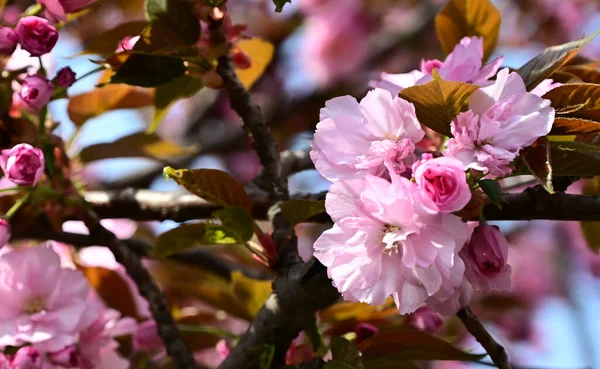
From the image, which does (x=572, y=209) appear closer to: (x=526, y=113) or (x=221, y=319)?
(x=526, y=113)

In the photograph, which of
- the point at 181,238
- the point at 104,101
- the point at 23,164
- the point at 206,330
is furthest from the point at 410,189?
the point at 104,101

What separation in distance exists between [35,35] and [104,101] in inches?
15.8

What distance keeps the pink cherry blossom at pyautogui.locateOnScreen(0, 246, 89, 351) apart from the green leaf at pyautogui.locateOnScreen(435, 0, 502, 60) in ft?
1.98

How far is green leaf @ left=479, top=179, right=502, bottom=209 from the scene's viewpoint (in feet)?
2.25

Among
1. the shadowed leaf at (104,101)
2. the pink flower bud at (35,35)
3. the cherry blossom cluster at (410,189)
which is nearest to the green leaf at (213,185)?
the cherry blossom cluster at (410,189)

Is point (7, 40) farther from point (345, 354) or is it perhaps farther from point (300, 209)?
point (345, 354)

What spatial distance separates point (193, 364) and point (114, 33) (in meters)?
0.49

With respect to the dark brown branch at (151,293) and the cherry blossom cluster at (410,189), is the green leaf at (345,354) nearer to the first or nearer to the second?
the cherry blossom cluster at (410,189)

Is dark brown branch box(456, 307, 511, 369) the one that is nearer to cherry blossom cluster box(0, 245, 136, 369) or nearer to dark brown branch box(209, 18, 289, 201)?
dark brown branch box(209, 18, 289, 201)

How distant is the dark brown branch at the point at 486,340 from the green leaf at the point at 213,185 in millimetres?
287

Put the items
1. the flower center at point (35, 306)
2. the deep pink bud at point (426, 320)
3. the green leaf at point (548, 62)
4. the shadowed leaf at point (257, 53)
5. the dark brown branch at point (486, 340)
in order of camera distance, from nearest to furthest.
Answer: the green leaf at point (548, 62), the dark brown branch at point (486, 340), the flower center at point (35, 306), the deep pink bud at point (426, 320), the shadowed leaf at point (257, 53)

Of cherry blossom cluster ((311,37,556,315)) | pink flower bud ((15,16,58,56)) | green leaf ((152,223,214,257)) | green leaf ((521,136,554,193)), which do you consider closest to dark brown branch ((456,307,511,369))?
cherry blossom cluster ((311,37,556,315))

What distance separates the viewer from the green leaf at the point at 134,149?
1.39m

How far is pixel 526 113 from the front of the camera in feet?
2.35
